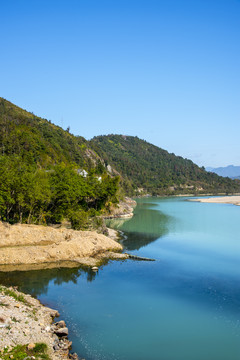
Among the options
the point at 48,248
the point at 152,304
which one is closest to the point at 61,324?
the point at 152,304

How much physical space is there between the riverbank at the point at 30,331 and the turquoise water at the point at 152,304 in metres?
1.15

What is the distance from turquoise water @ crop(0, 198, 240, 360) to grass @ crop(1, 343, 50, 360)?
7.89 feet

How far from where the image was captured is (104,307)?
22984mm

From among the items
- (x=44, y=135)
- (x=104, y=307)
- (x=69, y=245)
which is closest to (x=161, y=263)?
(x=69, y=245)

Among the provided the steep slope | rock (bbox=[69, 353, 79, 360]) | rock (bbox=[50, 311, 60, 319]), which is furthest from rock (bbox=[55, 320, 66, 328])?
the steep slope

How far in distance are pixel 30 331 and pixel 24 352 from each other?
225cm

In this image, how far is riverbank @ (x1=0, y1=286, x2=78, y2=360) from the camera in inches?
610

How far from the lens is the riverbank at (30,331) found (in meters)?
15.5

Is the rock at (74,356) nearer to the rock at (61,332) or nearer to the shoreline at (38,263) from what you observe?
the shoreline at (38,263)

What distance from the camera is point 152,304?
24.1 meters

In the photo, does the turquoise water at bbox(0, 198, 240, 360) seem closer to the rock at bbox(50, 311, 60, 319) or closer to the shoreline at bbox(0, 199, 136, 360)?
the rock at bbox(50, 311, 60, 319)

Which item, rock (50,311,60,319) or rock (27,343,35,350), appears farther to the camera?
rock (50,311,60,319)

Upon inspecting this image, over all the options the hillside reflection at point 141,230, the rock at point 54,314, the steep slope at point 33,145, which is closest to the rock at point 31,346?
the rock at point 54,314

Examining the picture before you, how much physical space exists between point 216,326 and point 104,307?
8580mm
